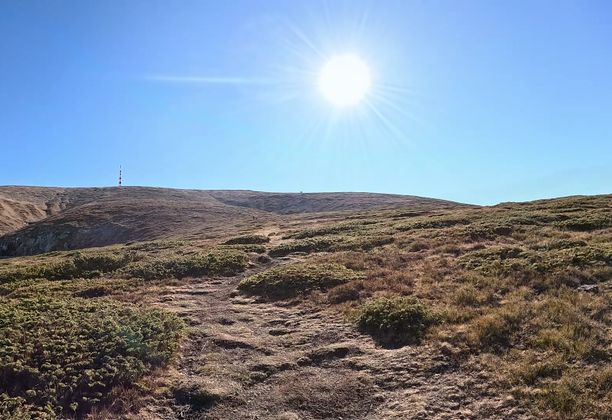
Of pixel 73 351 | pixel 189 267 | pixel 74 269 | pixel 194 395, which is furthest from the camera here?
pixel 74 269

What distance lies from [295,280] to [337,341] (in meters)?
7.88

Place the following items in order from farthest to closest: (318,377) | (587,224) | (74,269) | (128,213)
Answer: (128,213) < (587,224) < (74,269) < (318,377)

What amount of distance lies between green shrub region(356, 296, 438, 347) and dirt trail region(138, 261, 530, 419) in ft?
1.65

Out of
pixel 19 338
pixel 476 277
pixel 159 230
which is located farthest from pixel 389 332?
pixel 159 230

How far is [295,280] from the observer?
22.1 metres

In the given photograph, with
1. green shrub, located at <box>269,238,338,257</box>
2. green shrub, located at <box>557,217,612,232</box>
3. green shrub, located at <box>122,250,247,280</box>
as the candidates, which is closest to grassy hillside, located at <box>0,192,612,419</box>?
green shrub, located at <box>122,250,247,280</box>

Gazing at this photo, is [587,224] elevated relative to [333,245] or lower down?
elevated

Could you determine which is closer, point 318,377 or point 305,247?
point 318,377

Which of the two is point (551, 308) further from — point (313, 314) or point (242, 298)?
point (242, 298)

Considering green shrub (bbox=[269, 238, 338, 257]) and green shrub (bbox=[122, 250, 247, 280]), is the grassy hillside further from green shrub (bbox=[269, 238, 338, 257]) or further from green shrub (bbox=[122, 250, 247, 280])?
green shrub (bbox=[269, 238, 338, 257])

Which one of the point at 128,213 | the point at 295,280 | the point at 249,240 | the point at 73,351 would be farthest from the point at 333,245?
the point at 128,213

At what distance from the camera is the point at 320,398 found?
1090cm

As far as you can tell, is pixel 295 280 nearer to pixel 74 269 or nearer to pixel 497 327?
pixel 497 327

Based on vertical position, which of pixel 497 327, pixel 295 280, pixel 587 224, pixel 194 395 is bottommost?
pixel 194 395
